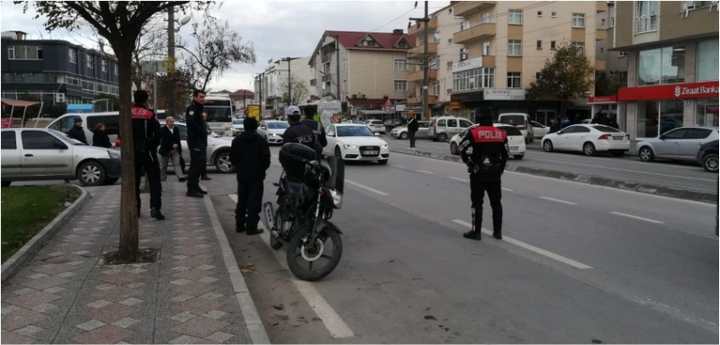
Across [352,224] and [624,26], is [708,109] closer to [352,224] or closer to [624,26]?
[624,26]

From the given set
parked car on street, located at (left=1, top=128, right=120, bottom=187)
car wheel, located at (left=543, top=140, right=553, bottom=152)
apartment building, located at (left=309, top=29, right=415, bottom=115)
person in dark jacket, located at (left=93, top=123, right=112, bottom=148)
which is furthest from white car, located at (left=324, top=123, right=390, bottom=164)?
apartment building, located at (left=309, top=29, right=415, bottom=115)

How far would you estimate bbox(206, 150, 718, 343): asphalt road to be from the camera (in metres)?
4.98

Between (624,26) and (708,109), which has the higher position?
(624,26)

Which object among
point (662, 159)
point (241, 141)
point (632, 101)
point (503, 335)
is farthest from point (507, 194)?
point (632, 101)

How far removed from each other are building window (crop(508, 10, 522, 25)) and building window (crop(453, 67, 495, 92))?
4532 mm

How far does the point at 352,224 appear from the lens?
387 inches

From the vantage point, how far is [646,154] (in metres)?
24.7

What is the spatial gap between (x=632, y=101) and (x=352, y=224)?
1103 inches

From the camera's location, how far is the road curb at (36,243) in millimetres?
6199

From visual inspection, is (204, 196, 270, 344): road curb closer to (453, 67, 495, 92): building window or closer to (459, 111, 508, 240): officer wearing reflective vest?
(459, 111, 508, 240): officer wearing reflective vest

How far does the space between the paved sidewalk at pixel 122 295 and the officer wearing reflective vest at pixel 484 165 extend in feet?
11.2

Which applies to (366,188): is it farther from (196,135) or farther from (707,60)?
(707,60)

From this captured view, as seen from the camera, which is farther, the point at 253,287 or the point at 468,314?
the point at 253,287

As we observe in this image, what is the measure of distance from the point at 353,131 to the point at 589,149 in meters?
11.5
